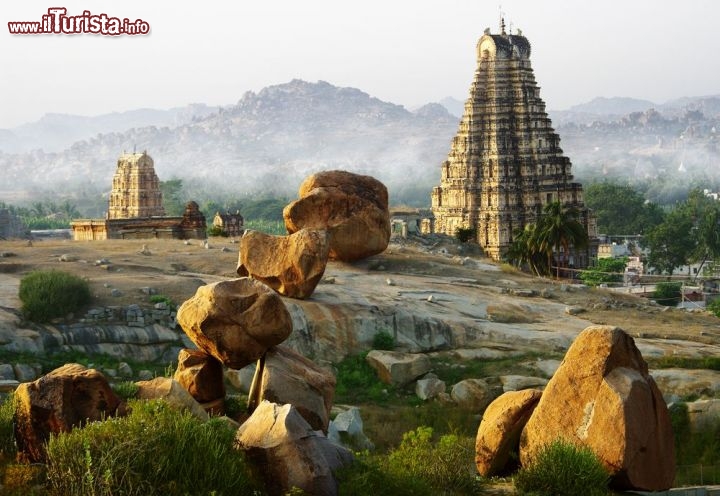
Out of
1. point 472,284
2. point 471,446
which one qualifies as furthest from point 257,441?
point 472,284

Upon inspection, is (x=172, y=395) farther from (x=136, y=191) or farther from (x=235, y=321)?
(x=136, y=191)

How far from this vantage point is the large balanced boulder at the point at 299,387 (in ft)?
61.7

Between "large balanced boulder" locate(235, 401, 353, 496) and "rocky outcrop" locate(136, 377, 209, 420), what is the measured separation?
6.42 feet

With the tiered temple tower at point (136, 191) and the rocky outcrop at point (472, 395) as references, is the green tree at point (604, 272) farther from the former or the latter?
the tiered temple tower at point (136, 191)

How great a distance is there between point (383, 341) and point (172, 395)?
477 inches

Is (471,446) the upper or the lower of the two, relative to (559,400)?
lower

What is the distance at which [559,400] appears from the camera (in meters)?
17.6

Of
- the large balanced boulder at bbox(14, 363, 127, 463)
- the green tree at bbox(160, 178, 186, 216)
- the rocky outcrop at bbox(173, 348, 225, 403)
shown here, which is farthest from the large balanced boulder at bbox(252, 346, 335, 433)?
the green tree at bbox(160, 178, 186, 216)

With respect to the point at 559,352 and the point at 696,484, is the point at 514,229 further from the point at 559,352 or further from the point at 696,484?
the point at 696,484

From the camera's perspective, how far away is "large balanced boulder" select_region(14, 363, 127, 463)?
15964 mm

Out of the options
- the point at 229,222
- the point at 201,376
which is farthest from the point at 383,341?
the point at 229,222

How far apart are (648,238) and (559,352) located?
64.9 m

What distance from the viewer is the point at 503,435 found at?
18453 millimetres

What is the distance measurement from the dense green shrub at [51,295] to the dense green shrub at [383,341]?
6186 mm
